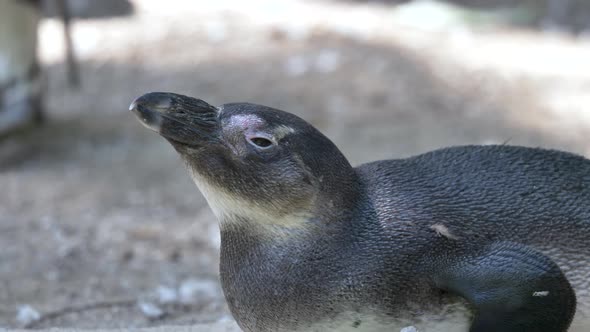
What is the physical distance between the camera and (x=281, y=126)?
→ 176 centimetres

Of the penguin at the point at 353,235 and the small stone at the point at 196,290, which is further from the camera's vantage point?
the small stone at the point at 196,290

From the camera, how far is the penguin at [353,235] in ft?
5.56

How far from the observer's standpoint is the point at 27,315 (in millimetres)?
2963

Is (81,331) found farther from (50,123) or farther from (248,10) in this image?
(248,10)

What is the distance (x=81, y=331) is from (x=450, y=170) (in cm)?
110

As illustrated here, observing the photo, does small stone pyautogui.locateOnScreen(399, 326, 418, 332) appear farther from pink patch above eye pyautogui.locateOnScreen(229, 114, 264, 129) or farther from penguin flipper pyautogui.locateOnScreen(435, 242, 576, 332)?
pink patch above eye pyautogui.locateOnScreen(229, 114, 264, 129)

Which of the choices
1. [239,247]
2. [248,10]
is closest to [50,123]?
[248,10]

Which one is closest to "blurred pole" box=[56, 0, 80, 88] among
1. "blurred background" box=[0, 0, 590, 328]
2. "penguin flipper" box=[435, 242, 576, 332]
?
"blurred background" box=[0, 0, 590, 328]

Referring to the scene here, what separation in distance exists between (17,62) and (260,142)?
4.25m

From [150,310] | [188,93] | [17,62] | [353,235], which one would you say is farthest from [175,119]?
[188,93]

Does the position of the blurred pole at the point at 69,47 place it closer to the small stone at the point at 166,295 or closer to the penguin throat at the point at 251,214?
the small stone at the point at 166,295

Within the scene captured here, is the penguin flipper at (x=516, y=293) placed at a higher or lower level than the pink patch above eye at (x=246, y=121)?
lower

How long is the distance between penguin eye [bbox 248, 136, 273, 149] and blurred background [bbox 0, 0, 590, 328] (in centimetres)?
116

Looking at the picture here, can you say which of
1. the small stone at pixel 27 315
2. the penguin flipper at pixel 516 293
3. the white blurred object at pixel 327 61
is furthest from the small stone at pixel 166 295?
the white blurred object at pixel 327 61
